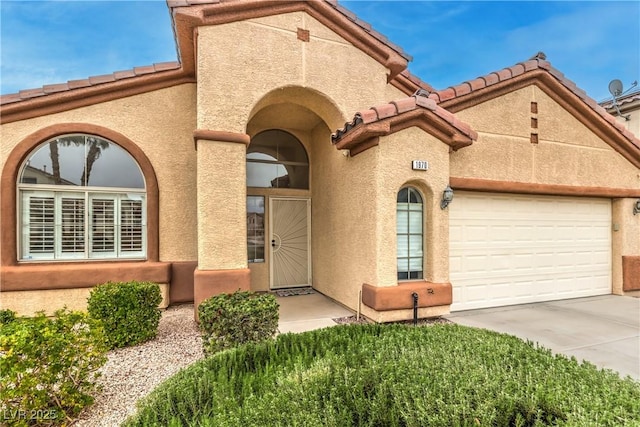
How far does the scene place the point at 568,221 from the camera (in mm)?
8406

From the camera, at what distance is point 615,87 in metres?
11.6

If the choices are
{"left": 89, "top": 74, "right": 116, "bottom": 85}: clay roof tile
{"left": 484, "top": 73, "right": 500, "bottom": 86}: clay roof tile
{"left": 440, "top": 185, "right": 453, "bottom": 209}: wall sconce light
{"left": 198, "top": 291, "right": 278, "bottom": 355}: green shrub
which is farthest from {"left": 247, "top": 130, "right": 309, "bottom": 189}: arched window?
{"left": 484, "top": 73, "right": 500, "bottom": 86}: clay roof tile

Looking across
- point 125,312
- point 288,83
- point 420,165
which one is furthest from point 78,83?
point 420,165

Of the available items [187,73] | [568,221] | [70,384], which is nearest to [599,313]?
[568,221]

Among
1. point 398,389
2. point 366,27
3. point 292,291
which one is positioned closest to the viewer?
point 398,389

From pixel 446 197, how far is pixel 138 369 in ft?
20.6

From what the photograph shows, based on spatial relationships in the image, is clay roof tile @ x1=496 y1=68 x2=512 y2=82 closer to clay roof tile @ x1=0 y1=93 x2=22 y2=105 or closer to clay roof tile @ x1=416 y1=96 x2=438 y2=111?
clay roof tile @ x1=416 y1=96 x2=438 y2=111

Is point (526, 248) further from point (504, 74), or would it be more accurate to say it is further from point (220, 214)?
point (220, 214)

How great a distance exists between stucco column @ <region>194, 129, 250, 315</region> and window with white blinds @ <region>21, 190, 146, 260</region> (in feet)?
7.68

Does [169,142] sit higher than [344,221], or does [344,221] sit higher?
[169,142]

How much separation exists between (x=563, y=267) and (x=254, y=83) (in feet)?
31.0

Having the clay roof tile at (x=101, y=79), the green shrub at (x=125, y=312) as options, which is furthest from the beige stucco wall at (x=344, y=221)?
the clay roof tile at (x=101, y=79)

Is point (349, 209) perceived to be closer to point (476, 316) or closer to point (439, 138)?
point (439, 138)

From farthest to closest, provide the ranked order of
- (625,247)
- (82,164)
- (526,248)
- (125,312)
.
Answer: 1. (625,247)
2. (526,248)
3. (82,164)
4. (125,312)
